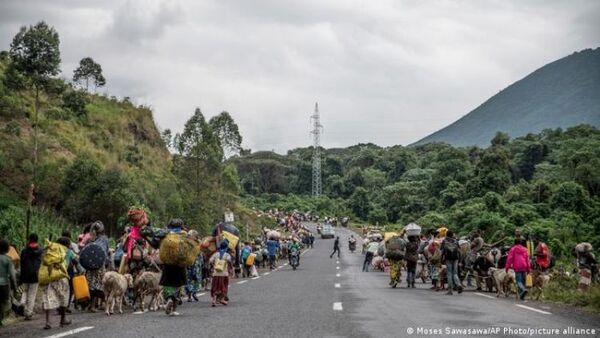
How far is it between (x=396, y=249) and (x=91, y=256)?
1145cm

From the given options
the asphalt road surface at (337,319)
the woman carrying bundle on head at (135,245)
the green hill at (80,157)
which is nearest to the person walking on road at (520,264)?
the asphalt road surface at (337,319)

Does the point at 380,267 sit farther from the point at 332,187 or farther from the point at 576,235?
the point at 332,187

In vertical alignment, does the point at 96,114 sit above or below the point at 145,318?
above

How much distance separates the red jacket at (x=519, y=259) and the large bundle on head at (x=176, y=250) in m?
9.54

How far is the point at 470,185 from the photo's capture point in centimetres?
7331

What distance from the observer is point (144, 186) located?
47.7 meters

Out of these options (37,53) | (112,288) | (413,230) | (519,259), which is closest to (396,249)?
(413,230)

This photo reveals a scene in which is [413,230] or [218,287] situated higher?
[413,230]

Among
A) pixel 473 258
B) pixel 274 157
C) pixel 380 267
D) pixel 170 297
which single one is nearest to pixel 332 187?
pixel 274 157

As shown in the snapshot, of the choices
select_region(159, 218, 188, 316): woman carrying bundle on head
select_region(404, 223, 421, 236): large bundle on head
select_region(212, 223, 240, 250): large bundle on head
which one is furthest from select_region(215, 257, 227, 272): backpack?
select_region(404, 223, 421, 236): large bundle on head

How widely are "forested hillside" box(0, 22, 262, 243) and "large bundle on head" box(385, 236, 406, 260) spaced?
15.6m

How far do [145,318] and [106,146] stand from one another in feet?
150

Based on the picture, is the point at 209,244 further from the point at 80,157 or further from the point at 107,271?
the point at 80,157

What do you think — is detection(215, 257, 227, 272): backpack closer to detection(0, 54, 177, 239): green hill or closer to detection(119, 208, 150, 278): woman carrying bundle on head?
detection(119, 208, 150, 278): woman carrying bundle on head
